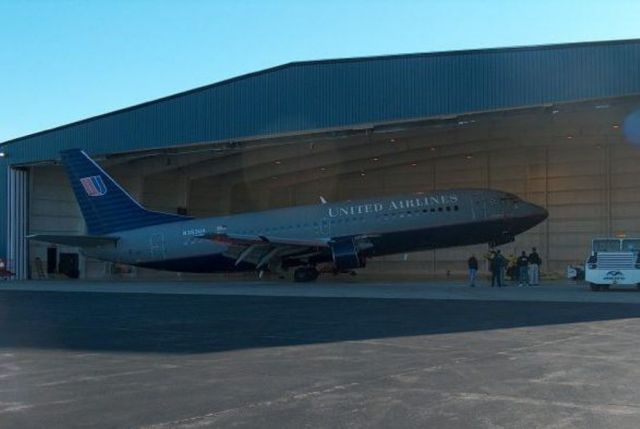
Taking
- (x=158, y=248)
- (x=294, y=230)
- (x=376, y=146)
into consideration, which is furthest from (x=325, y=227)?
(x=376, y=146)

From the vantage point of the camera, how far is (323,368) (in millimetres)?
9852

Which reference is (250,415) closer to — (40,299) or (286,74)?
(40,299)

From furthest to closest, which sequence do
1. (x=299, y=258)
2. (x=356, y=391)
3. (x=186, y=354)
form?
(x=299, y=258) → (x=186, y=354) → (x=356, y=391)

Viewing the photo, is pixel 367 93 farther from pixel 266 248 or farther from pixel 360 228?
pixel 266 248

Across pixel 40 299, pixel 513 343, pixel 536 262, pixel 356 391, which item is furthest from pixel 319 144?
pixel 356 391

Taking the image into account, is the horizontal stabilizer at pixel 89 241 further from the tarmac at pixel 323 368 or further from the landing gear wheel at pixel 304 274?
the tarmac at pixel 323 368

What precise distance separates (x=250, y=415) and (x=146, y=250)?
99.7 ft

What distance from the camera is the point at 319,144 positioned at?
4191 cm

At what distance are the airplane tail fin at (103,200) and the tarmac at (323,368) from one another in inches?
720

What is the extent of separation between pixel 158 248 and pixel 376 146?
586 inches

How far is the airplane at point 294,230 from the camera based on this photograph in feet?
112

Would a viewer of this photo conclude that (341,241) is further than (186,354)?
Yes

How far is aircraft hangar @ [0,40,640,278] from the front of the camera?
2966 centimetres

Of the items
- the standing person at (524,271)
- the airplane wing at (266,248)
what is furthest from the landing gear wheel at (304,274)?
the standing person at (524,271)
